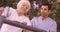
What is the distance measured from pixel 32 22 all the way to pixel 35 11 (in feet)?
0.25

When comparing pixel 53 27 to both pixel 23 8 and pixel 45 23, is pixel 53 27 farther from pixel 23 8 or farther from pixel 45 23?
pixel 23 8

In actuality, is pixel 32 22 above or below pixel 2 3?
below

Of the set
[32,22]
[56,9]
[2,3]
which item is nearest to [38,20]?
[32,22]

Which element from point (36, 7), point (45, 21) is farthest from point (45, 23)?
point (36, 7)

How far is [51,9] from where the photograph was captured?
0.93 metres

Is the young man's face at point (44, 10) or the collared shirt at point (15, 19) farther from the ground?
the young man's face at point (44, 10)

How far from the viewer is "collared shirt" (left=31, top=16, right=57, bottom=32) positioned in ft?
3.02

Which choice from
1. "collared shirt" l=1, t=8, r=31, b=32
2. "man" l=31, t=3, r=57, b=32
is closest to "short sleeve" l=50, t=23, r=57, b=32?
"man" l=31, t=3, r=57, b=32

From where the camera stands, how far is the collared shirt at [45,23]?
3.02 ft

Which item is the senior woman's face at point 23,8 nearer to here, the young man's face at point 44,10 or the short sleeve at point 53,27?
the young man's face at point 44,10

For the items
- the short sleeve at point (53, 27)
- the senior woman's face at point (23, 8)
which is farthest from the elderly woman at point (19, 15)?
the short sleeve at point (53, 27)

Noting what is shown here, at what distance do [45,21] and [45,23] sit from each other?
0.6 inches

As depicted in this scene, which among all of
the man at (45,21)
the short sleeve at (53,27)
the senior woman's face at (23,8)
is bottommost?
the short sleeve at (53,27)

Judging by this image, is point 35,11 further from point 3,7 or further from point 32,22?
point 3,7
